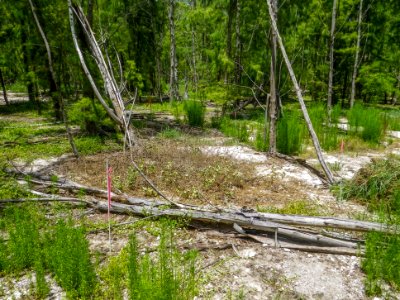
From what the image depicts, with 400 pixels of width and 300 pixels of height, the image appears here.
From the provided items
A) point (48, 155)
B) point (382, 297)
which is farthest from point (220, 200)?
point (48, 155)

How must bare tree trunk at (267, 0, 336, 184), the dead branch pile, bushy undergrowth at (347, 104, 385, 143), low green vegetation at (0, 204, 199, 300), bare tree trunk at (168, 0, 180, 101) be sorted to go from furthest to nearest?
bare tree trunk at (168, 0, 180, 101) < bushy undergrowth at (347, 104, 385, 143) < bare tree trunk at (267, 0, 336, 184) < the dead branch pile < low green vegetation at (0, 204, 199, 300)

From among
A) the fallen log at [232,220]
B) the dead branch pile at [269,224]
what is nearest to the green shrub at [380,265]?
the dead branch pile at [269,224]

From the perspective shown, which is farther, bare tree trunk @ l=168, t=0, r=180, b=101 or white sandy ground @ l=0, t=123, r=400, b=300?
bare tree trunk @ l=168, t=0, r=180, b=101

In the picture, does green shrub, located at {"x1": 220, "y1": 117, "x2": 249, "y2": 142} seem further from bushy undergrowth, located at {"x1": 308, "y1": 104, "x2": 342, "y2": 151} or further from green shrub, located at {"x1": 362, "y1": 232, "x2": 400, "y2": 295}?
green shrub, located at {"x1": 362, "y1": 232, "x2": 400, "y2": 295}

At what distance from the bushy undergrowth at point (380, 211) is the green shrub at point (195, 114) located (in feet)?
18.9

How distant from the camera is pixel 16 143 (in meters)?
7.59

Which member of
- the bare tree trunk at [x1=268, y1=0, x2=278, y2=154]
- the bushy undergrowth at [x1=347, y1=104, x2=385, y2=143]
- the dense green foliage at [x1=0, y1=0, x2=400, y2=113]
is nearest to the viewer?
the bare tree trunk at [x1=268, y1=0, x2=278, y2=154]

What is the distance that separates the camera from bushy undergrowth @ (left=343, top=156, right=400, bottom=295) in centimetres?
270

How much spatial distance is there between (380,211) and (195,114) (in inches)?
267

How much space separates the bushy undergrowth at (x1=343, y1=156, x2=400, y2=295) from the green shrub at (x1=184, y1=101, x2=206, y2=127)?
577 cm

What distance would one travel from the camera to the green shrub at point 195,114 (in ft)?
32.0

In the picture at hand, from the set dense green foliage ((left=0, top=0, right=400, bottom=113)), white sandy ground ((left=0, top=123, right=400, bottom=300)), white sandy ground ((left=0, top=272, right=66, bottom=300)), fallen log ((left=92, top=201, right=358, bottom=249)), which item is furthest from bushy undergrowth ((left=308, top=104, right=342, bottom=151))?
white sandy ground ((left=0, top=272, right=66, bottom=300))

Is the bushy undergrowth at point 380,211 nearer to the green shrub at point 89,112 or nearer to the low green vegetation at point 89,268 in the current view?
the low green vegetation at point 89,268

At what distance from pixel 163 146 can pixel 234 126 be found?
279 cm
